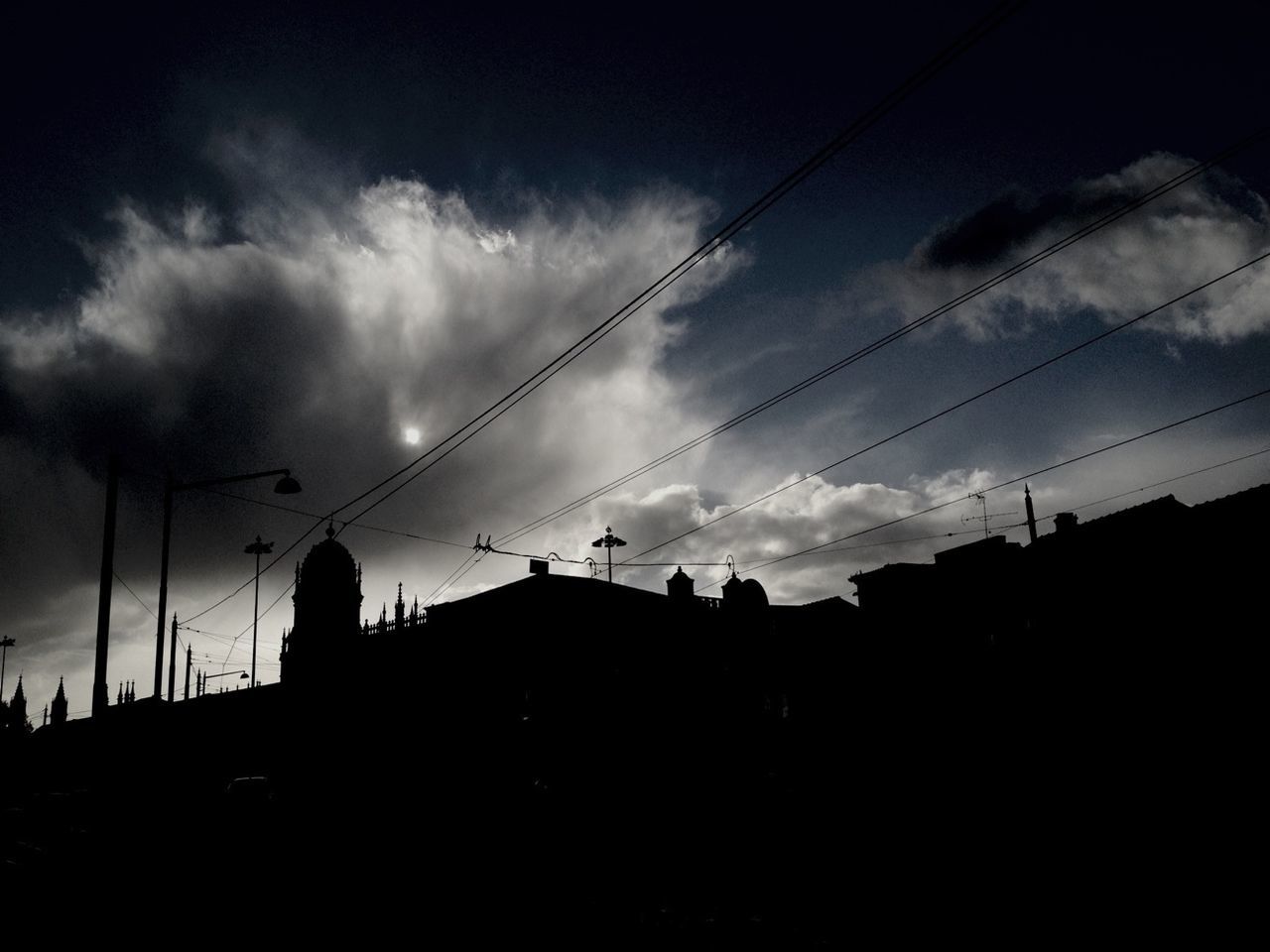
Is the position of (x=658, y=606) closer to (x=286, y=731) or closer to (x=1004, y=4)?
(x=286, y=731)

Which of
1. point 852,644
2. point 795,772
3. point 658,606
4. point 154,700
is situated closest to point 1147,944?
point 795,772

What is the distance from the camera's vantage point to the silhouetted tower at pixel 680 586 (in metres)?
48.5

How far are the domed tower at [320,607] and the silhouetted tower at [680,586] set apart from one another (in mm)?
39319

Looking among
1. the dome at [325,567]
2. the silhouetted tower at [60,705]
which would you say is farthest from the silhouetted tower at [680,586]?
the silhouetted tower at [60,705]

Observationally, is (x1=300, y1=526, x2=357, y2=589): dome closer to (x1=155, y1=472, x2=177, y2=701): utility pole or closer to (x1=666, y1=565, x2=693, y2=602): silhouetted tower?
(x1=666, y1=565, x2=693, y2=602): silhouetted tower

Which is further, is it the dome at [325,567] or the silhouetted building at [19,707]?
the silhouetted building at [19,707]

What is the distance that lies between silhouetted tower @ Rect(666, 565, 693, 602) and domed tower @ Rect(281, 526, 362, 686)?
3932cm

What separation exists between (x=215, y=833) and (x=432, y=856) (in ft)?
29.1

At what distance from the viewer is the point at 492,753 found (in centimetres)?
3847

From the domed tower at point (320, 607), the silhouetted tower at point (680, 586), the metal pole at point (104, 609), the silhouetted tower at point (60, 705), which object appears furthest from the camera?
the silhouetted tower at point (60, 705)

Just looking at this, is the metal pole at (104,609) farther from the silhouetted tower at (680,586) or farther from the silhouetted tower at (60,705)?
the silhouetted tower at (60,705)

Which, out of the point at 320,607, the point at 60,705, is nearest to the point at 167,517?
the point at 320,607

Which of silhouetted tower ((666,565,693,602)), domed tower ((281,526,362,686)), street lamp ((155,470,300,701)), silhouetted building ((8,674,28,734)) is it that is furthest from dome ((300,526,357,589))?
silhouetted building ((8,674,28,734))

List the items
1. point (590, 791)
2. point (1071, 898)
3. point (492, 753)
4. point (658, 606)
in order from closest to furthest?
1. point (1071, 898)
2. point (590, 791)
3. point (492, 753)
4. point (658, 606)
